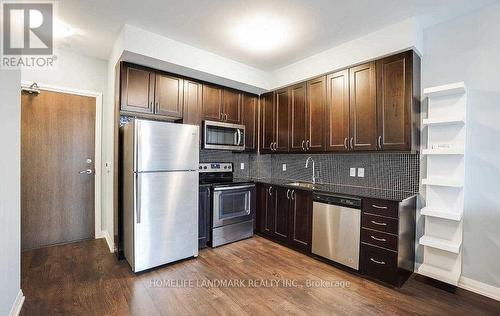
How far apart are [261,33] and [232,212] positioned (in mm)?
2346

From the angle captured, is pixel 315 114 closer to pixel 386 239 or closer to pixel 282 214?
pixel 282 214

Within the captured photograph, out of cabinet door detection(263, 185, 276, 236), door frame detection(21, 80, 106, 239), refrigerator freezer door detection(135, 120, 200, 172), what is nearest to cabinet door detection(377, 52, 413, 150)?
cabinet door detection(263, 185, 276, 236)

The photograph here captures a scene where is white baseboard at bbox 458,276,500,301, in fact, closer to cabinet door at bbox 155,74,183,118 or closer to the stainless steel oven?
the stainless steel oven

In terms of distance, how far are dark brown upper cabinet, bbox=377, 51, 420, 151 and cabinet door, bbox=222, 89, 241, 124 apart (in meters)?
2.02

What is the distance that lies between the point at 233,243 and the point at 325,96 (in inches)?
94.8

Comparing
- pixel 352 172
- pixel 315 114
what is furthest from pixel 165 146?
pixel 352 172

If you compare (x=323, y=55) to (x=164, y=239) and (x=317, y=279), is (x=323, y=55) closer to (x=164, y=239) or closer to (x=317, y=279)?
(x=317, y=279)

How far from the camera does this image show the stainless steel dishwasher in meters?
2.52

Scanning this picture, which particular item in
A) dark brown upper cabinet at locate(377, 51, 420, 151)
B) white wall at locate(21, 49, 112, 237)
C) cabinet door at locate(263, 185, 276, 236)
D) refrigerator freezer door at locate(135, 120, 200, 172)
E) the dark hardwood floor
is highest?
white wall at locate(21, 49, 112, 237)

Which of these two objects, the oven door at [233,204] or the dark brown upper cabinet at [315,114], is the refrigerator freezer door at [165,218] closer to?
the oven door at [233,204]

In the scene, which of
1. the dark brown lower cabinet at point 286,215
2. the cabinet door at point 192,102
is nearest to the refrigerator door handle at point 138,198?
the cabinet door at point 192,102

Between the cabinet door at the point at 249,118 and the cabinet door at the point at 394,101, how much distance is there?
1972mm

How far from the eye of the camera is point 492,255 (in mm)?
2148

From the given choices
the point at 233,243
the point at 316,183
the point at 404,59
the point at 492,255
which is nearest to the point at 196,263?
the point at 233,243
